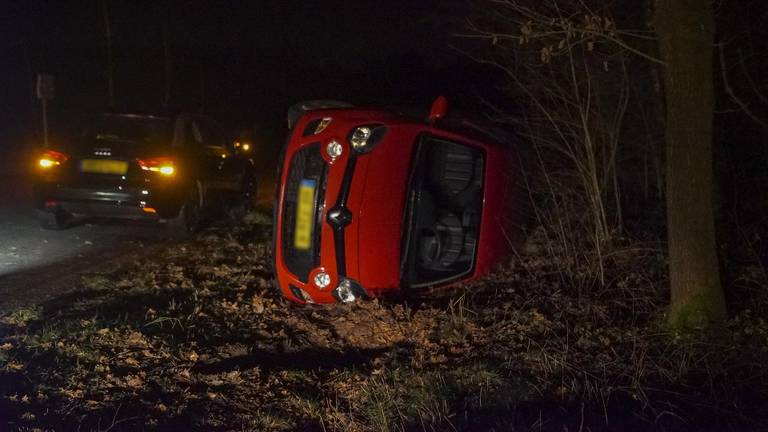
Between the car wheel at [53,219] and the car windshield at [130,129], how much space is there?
124 centimetres

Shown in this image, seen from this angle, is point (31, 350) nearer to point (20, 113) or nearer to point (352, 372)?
point (352, 372)

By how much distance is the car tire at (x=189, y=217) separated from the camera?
9742 mm

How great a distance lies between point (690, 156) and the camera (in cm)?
495

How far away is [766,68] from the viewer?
24.7ft

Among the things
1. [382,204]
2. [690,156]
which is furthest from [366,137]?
[690,156]

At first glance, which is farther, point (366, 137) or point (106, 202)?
point (106, 202)

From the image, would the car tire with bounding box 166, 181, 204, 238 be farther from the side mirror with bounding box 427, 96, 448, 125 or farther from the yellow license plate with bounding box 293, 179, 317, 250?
the side mirror with bounding box 427, 96, 448, 125

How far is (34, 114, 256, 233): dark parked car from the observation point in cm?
910

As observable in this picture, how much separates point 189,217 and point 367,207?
4.62 m

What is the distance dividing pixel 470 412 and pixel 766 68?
17.5 ft

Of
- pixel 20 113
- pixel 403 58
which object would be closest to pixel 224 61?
pixel 20 113

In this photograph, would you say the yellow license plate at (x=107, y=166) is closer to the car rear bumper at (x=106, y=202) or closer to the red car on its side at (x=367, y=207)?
the car rear bumper at (x=106, y=202)

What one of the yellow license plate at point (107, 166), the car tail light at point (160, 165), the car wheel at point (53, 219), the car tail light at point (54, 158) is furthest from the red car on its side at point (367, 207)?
the car wheel at point (53, 219)

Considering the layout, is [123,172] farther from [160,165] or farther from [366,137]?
[366,137]
